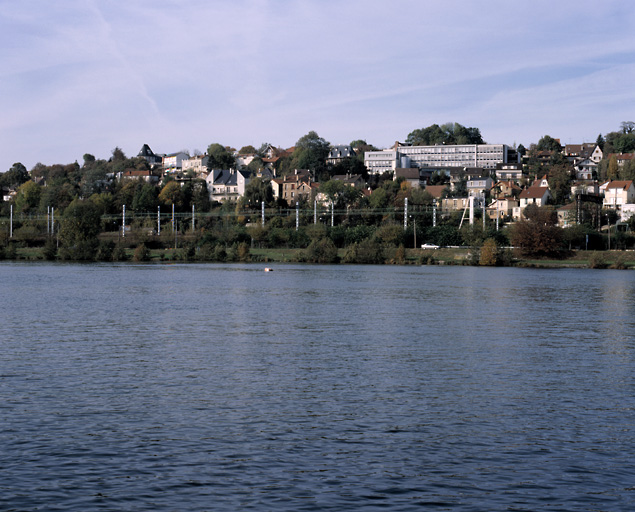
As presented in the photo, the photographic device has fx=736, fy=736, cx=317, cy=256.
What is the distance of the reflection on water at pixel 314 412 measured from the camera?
1365 centimetres

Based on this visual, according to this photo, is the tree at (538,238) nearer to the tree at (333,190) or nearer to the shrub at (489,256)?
the shrub at (489,256)

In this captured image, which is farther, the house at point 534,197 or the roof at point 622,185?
the house at point 534,197

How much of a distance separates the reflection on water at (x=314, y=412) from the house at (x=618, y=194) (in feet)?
423

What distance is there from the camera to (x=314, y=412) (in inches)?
757

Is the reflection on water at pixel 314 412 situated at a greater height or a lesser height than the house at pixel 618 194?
lesser

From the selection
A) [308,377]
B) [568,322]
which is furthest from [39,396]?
[568,322]

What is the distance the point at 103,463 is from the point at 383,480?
5660 millimetres

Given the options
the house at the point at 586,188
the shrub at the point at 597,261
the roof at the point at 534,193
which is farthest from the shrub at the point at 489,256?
the house at the point at 586,188

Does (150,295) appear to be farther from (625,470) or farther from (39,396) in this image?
(625,470)

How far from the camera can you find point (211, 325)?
37.5m

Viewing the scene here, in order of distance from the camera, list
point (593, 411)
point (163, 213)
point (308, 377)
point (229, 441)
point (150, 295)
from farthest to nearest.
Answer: point (163, 213) → point (150, 295) → point (308, 377) → point (593, 411) → point (229, 441)

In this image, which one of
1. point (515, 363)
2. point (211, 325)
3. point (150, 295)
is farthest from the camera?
point (150, 295)

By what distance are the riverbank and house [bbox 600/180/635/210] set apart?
54248mm

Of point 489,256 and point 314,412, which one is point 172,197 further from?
point 314,412
